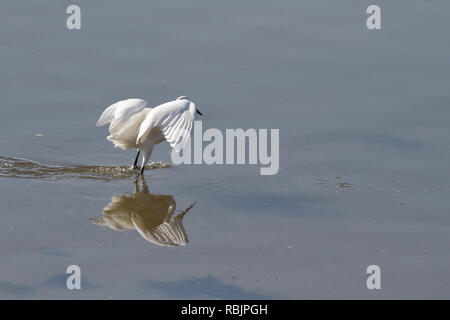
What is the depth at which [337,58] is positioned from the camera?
15.5 metres

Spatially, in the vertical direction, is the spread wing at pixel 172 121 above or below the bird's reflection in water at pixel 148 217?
above

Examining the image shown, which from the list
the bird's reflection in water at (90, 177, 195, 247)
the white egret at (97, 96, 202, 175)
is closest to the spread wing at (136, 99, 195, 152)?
the white egret at (97, 96, 202, 175)

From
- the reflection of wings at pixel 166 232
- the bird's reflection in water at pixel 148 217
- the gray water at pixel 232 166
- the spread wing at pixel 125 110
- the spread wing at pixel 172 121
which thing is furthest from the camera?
the spread wing at pixel 125 110

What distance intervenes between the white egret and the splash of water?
27 centimetres

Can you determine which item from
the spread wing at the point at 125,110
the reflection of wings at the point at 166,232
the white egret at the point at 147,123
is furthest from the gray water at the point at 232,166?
the spread wing at the point at 125,110

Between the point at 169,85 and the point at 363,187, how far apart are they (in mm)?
4489

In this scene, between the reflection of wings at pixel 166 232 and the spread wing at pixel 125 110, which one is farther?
the spread wing at pixel 125 110

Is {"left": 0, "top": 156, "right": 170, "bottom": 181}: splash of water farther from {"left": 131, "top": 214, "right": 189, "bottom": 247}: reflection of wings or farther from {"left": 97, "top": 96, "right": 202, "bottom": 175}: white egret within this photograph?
{"left": 131, "top": 214, "right": 189, "bottom": 247}: reflection of wings

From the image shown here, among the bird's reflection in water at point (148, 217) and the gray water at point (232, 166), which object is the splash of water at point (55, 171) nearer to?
the gray water at point (232, 166)

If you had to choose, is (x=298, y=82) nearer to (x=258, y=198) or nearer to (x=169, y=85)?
(x=169, y=85)

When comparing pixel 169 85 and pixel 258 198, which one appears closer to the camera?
pixel 258 198

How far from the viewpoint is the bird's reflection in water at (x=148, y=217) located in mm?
9461

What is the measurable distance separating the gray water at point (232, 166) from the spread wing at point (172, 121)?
2.71 ft

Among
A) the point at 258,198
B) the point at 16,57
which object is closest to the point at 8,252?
the point at 258,198
